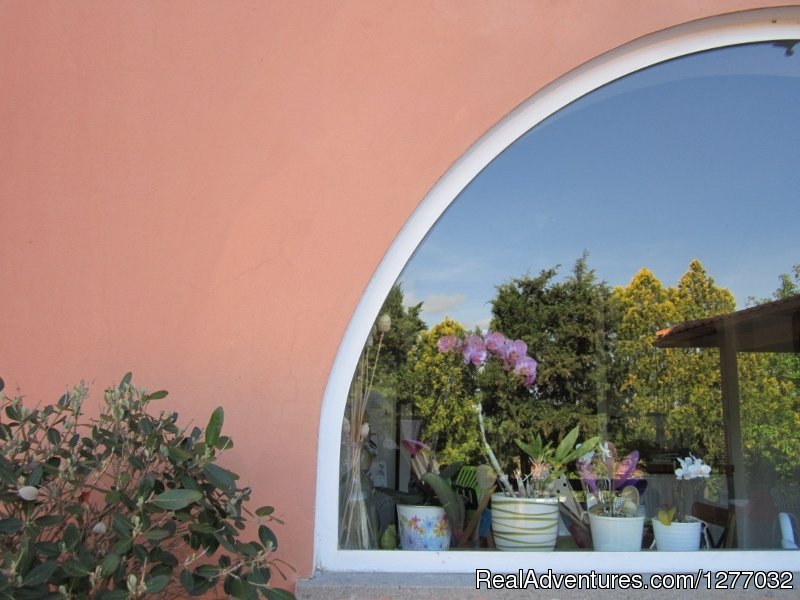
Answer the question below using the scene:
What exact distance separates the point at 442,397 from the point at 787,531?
1.10 meters

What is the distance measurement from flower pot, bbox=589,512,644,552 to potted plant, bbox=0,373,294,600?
37.1 inches

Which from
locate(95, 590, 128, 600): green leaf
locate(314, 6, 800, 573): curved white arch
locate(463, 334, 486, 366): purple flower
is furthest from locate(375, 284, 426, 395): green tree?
locate(95, 590, 128, 600): green leaf

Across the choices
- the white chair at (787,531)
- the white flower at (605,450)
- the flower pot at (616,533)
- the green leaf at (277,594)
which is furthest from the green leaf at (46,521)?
the white chair at (787,531)

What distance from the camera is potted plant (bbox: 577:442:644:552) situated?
190 cm

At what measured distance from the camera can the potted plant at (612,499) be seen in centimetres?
190

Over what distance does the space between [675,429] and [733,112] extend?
210 centimetres

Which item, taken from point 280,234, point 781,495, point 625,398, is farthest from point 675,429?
point 280,234

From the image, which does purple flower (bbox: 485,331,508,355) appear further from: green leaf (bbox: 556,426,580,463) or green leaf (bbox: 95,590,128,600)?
green leaf (bbox: 95,590,128,600)

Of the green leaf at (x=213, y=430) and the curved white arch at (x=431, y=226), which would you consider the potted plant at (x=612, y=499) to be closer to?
the curved white arch at (x=431, y=226)

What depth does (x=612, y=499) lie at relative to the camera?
2.07 meters

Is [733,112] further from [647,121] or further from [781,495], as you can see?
[781,495]

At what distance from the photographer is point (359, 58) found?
6.11ft

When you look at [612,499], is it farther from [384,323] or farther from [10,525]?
[10,525]

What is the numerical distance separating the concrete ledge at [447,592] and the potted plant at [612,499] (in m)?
0.21
